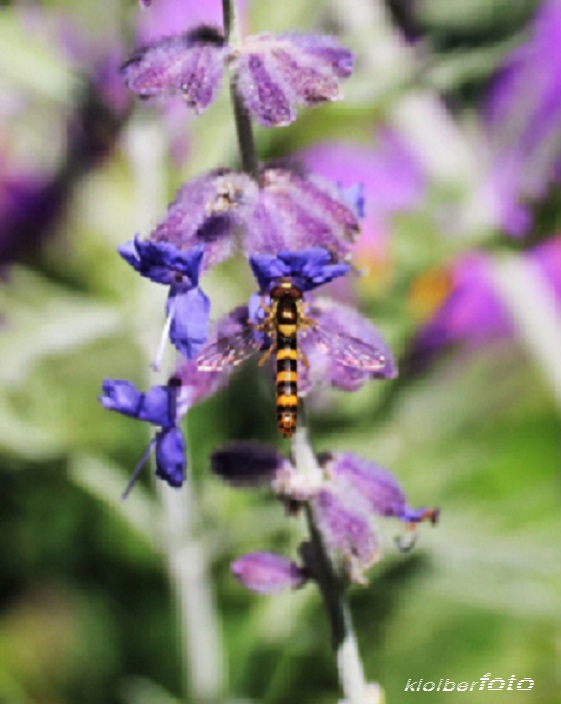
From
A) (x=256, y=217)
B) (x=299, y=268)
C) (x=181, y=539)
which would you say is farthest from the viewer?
(x=181, y=539)

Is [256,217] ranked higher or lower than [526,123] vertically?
lower

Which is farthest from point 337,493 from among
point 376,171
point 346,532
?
point 376,171

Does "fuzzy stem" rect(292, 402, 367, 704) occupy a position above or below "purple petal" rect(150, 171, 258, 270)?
below

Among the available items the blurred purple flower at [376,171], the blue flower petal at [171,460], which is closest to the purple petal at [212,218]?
the blue flower petal at [171,460]

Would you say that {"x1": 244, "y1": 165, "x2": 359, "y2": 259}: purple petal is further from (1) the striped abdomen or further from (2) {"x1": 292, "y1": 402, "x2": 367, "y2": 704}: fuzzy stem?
(2) {"x1": 292, "y1": 402, "x2": 367, "y2": 704}: fuzzy stem

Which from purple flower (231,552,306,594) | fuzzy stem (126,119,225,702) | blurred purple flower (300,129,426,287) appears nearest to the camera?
purple flower (231,552,306,594)
